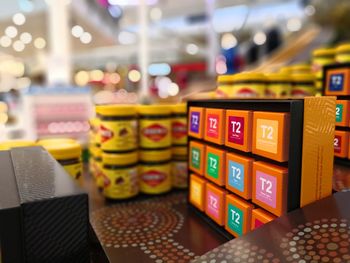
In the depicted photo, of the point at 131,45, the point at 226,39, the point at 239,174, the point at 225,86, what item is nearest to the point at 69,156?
the point at 239,174

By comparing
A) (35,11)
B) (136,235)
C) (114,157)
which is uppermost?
(35,11)

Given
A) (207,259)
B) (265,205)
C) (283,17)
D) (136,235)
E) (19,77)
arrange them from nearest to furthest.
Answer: (207,259)
(265,205)
(136,235)
(283,17)
(19,77)

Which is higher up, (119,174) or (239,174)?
(239,174)

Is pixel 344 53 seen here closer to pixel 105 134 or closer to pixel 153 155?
pixel 153 155

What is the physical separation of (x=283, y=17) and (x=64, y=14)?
967cm

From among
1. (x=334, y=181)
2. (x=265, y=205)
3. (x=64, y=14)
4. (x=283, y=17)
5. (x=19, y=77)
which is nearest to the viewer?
(x=265, y=205)

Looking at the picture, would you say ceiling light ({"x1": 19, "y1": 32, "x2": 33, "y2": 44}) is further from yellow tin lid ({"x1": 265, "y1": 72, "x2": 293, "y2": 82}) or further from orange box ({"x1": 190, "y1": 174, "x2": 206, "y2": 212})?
orange box ({"x1": 190, "y1": 174, "x2": 206, "y2": 212})

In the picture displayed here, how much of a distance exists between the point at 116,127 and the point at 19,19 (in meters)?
6.91

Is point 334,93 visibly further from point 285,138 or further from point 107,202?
point 107,202

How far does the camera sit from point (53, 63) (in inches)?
154

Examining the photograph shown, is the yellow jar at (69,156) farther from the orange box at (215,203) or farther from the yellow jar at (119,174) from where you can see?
the orange box at (215,203)

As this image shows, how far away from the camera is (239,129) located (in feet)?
3.39

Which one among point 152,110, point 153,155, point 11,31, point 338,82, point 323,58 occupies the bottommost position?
point 153,155

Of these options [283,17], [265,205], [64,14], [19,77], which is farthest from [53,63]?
[19,77]
